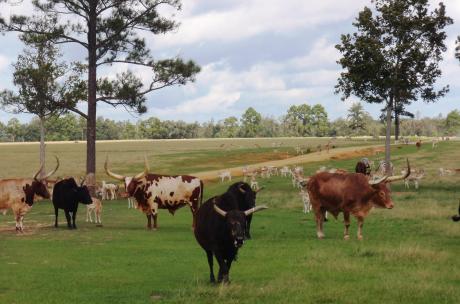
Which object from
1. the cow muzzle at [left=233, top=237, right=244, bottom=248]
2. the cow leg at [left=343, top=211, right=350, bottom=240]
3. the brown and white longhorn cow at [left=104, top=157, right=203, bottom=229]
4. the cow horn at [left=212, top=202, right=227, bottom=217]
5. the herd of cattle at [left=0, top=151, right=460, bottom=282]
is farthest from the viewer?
the brown and white longhorn cow at [left=104, top=157, right=203, bottom=229]

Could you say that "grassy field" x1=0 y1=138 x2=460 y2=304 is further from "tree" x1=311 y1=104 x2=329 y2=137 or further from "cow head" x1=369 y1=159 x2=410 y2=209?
"tree" x1=311 y1=104 x2=329 y2=137

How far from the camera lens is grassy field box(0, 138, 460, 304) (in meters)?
10.7

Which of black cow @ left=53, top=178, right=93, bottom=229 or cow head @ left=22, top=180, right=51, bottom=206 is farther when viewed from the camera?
black cow @ left=53, top=178, right=93, bottom=229

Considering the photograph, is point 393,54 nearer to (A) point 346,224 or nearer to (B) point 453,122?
(A) point 346,224

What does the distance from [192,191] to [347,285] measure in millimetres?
11696

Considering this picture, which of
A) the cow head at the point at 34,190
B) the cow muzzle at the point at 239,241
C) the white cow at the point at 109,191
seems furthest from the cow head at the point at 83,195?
the white cow at the point at 109,191

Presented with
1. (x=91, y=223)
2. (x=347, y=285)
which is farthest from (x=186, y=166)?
(x=347, y=285)

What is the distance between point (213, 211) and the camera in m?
11.7

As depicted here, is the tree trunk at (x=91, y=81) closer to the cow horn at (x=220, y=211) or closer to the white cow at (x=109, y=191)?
the white cow at (x=109, y=191)

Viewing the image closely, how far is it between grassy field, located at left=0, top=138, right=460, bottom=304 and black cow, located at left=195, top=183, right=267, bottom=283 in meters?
0.55

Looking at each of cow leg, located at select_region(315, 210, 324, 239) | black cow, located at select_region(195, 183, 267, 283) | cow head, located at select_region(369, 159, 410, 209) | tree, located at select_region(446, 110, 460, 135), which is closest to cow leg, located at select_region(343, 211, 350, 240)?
cow leg, located at select_region(315, 210, 324, 239)

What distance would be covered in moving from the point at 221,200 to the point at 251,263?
297 centimetres

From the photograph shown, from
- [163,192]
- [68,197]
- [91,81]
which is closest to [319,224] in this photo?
[163,192]

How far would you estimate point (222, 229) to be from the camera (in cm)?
1123
